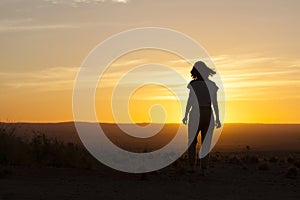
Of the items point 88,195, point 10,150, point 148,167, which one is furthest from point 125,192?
point 10,150

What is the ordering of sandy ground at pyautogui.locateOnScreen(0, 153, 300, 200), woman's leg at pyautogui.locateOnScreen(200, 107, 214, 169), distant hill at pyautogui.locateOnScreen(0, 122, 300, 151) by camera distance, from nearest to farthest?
sandy ground at pyautogui.locateOnScreen(0, 153, 300, 200), woman's leg at pyautogui.locateOnScreen(200, 107, 214, 169), distant hill at pyautogui.locateOnScreen(0, 122, 300, 151)

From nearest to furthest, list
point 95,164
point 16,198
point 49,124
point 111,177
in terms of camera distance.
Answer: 1. point 16,198
2. point 111,177
3. point 95,164
4. point 49,124

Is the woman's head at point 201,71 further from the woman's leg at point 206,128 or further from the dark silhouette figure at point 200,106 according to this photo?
the woman's leg at point 206,128

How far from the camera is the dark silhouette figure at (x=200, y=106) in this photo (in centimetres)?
1630

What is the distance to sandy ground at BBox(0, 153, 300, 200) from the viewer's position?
41.3 feet

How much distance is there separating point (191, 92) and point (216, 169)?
386 cm

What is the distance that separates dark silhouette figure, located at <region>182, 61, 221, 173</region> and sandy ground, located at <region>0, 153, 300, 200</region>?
3.48 ft

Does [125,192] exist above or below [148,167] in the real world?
below

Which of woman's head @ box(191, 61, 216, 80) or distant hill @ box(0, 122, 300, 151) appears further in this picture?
distant hill @ box(0, 122, 300, 151)

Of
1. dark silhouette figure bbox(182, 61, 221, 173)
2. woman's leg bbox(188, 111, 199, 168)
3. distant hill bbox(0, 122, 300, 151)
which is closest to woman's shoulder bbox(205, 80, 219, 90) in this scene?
dark silhouette figure bbox(182, 61, 221, 173)

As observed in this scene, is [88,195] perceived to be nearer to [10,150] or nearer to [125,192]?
[125,192]

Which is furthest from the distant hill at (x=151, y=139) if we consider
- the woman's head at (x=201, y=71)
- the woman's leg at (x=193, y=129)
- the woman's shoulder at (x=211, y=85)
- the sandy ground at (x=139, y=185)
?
the woman's shoulder at (x=211, y=85)

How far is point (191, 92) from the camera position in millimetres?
16375

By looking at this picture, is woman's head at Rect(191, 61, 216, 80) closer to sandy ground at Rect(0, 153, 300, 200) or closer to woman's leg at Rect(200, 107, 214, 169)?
woman's leg at Rect(200, 107, 214, 169)
